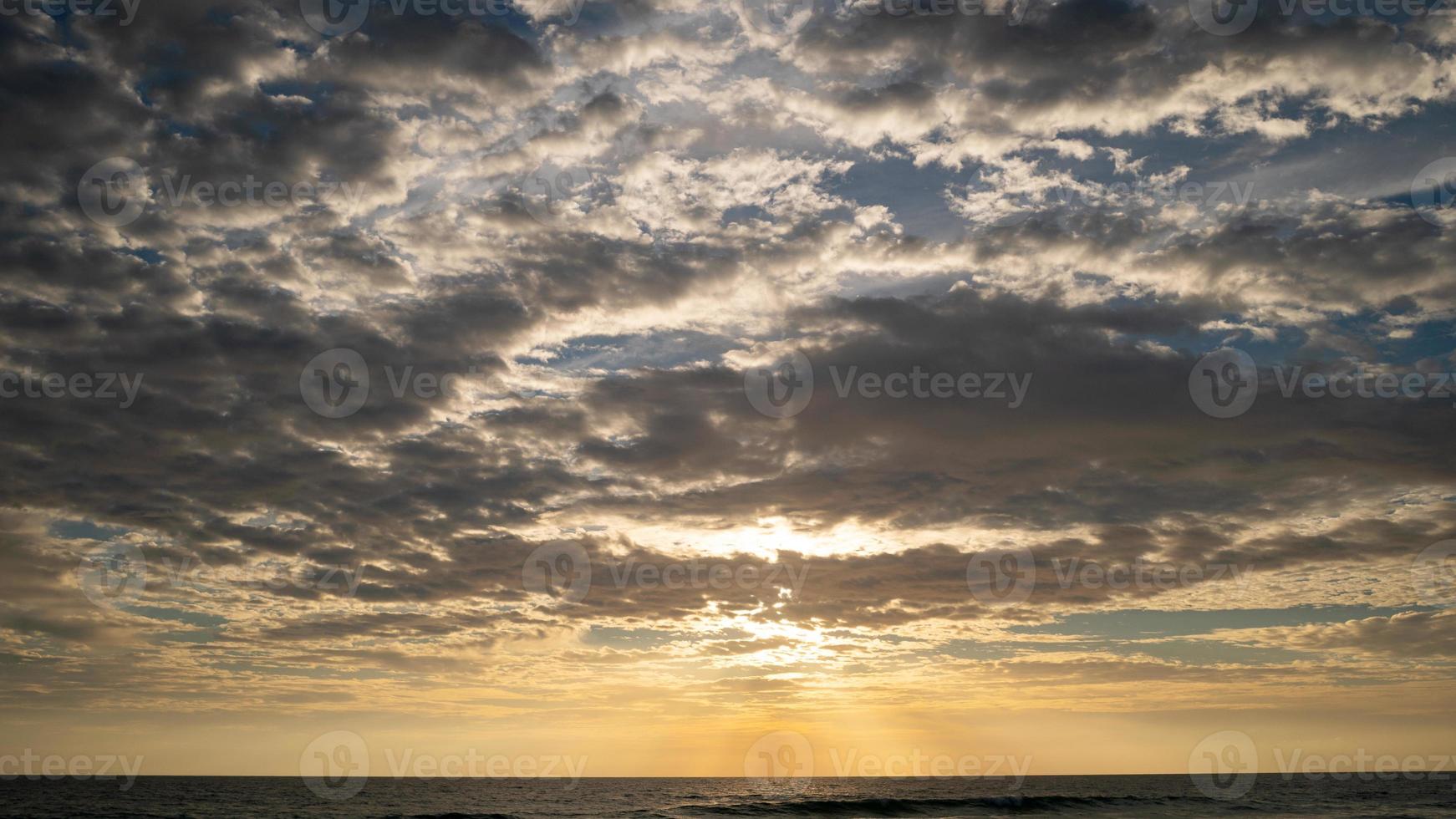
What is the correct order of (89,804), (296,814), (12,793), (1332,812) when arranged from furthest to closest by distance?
(12,793) → (89,804) → (296,814) → (1332,812)

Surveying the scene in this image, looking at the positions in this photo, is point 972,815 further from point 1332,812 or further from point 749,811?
point 1332,812

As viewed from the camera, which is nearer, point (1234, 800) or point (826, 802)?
point (826, 802)

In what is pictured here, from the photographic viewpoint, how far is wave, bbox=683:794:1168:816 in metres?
77.2

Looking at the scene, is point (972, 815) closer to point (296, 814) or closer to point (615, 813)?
point (615, 813)

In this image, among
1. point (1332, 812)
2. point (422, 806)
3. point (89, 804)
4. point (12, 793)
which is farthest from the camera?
point (12, 793)

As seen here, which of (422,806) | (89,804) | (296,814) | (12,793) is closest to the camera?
(296,814)

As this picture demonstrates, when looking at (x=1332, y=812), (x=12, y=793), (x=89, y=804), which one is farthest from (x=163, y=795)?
(x=1332, y=812)

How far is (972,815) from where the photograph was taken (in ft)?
237

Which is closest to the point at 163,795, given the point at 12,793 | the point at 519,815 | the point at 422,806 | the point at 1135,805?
the point at 12,793

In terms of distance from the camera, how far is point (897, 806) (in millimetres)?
84812

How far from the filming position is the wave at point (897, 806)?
77.2 meters

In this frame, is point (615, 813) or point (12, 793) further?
point (12, 793)

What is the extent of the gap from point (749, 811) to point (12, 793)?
303ft

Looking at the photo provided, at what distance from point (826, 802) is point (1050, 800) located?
25146 millimetres
